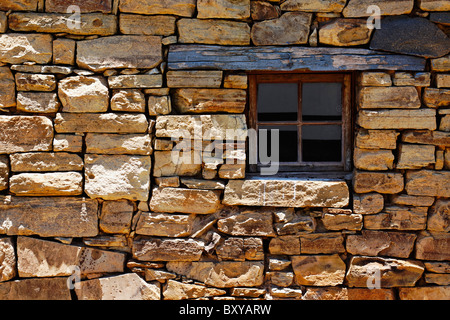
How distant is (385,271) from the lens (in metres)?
2.77

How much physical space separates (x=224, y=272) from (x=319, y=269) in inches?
28.6

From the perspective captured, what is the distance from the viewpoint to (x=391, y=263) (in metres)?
2.78

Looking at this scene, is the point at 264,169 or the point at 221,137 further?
the point at 264,169

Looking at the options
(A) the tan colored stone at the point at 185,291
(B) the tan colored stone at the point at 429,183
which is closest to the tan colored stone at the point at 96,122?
(A) the tan colored stone at the point at 185,291

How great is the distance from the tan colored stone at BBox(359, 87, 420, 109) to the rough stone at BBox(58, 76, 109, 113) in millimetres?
1927

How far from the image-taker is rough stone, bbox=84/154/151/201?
274cm

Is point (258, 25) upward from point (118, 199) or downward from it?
upward

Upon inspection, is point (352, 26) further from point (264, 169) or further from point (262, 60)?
point (264, 169)

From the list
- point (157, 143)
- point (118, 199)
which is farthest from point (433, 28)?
point (118, 199)

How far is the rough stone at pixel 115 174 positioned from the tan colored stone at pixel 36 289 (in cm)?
74

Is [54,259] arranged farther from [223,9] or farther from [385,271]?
[385,271]

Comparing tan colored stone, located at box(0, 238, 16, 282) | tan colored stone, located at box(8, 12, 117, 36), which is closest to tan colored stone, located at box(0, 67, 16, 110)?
tan colored stone, located at box(8, 12, 117, 36)

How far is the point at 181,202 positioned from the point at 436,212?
192cm

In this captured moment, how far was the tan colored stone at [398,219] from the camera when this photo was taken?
2.76m
